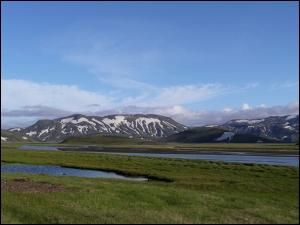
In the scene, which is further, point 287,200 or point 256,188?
point 256,188

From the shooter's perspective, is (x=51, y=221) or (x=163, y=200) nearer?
(x=51, y=221)

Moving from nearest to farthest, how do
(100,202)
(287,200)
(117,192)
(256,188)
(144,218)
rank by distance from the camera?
(144,218) → (100,202) → (287,200) → (117,192) → (256,188)

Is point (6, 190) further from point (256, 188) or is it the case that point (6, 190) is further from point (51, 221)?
point (256, 188)

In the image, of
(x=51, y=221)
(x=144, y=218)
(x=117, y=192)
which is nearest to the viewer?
(x=51, y=221)

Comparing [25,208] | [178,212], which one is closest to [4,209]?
[25,208]

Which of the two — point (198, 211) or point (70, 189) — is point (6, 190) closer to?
point (70, 189)

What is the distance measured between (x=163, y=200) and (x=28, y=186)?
506 inches

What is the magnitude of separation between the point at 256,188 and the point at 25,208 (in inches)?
949

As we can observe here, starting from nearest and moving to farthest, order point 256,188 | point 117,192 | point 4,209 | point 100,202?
point 4,209, point 100,202, point 117,192, point 256,188

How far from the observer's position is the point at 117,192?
126ft

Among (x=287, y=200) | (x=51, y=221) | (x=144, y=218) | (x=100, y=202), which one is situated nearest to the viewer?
(x=51, y=221)

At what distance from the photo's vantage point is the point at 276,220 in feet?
86.4

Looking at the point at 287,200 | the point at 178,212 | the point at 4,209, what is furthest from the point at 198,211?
the point at 4,209

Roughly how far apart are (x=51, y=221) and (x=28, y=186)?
16.5 metres
